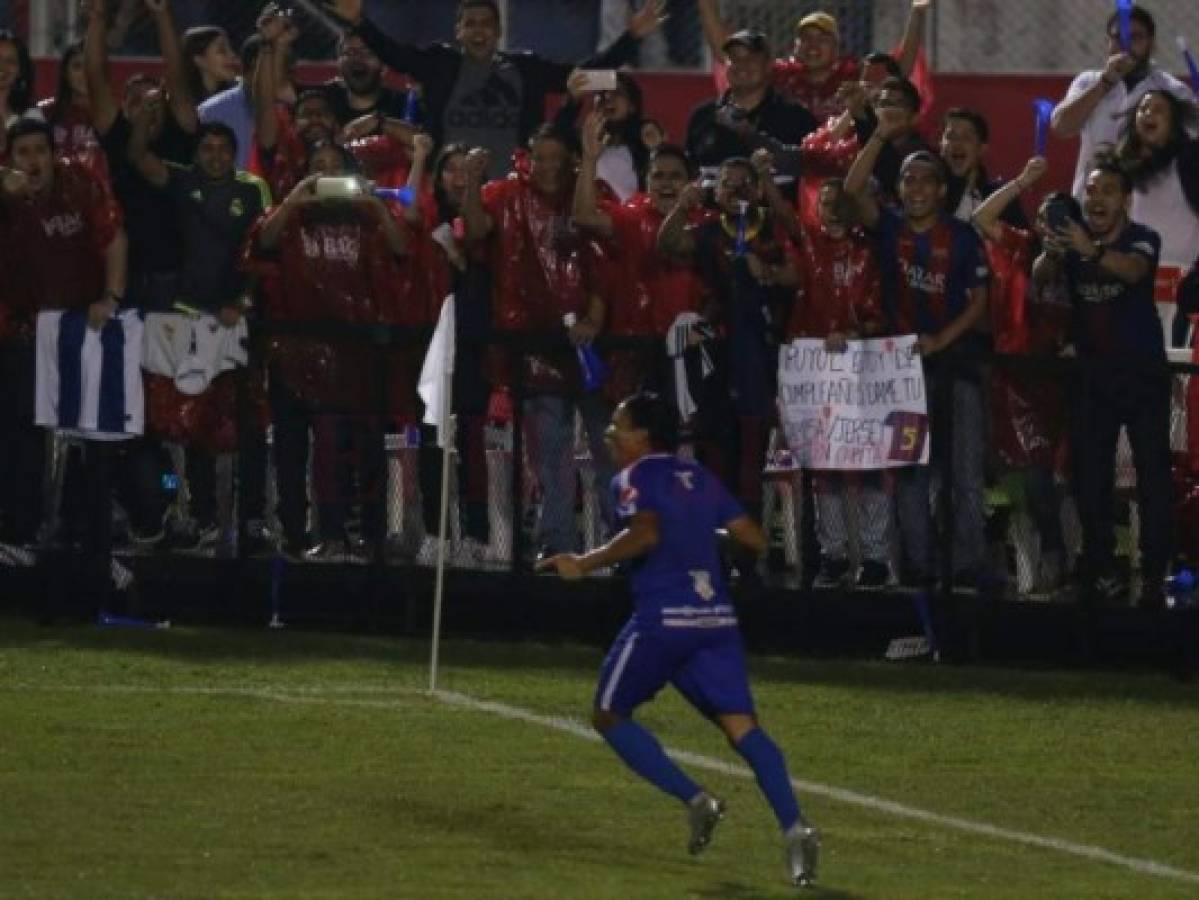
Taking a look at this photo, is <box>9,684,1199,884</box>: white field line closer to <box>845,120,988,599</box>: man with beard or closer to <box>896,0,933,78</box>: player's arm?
<box>845,120,988,599</box>: man with beard

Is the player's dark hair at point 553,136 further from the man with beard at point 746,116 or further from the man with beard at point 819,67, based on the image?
the man with beard at point 819,67

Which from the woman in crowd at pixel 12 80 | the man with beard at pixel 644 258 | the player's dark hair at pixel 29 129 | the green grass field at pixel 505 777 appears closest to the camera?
the green grass field at pixel 505 777

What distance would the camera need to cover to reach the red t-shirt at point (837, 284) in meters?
16.6

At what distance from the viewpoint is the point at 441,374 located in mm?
14977

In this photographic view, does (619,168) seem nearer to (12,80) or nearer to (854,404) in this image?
(854,404)

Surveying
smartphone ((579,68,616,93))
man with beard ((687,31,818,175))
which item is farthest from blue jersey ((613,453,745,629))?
smartphone ((579,68,616,93))

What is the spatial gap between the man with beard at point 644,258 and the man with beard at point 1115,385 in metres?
1.81

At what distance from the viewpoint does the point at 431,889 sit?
35.0 feet

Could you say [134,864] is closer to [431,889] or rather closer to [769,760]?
[431,889]

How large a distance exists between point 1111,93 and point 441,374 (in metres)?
5.49

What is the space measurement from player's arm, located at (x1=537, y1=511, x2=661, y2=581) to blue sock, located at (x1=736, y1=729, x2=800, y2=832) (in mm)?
683

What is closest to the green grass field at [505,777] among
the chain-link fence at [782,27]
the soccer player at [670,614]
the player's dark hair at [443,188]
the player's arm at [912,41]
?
the soccer player at [670,614]

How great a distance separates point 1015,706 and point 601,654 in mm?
2262

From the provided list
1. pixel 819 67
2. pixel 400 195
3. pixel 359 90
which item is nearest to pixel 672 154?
pixel 400 195
